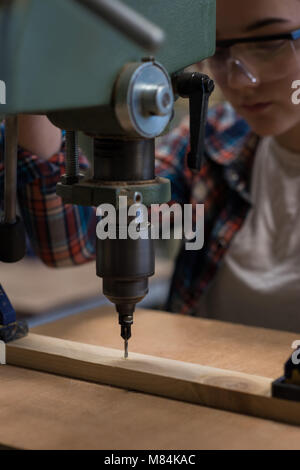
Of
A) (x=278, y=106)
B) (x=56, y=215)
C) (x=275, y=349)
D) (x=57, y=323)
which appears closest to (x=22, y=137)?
(x=56, y=215)

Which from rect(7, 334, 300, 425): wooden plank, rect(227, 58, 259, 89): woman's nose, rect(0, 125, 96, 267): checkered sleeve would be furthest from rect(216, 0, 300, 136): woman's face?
rect(7, 334, 300, 425): wooden plank

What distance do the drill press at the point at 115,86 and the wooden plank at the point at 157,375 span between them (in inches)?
2.3

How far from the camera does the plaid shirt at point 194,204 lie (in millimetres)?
1261

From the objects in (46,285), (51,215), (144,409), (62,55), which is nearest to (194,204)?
(51,215)

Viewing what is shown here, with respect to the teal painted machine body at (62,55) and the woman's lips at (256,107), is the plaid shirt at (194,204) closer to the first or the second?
the woman's lips at (256,107)

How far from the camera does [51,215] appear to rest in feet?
4.07

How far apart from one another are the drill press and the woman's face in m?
0.23

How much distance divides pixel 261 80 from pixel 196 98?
13.7 inches

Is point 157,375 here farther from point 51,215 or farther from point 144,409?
point 51,215

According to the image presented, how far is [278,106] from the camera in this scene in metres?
1.09

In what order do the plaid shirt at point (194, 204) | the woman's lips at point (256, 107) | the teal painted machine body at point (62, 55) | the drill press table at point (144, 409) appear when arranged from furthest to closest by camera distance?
the plaid shirt at point (194, 204) → the woman's lips at point (256, 107) → the drill press table at point (144, 409) → the teal painted machine body at point (62, 55)

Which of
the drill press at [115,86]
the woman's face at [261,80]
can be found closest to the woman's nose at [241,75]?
the woman's face at [261,80]

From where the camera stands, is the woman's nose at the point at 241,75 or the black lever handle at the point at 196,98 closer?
the black lever handle at the point at 196,98

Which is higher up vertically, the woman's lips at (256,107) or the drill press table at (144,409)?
the woman's lips at (256,107)
